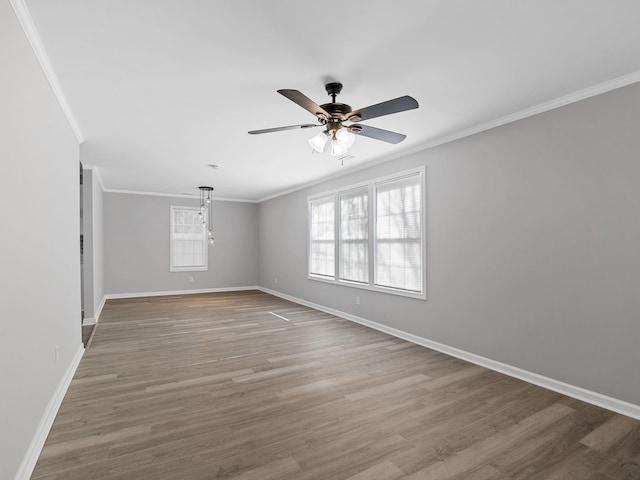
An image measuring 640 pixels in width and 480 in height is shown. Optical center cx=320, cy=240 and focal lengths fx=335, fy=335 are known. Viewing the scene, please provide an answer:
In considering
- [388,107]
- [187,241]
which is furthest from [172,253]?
[388,107]

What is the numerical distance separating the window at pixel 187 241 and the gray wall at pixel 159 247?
143 millimetres

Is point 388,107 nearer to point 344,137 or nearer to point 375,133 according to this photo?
point 344,137

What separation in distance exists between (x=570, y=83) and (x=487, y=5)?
138 cm

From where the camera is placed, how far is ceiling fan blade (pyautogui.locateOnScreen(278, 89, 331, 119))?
6.75 feet

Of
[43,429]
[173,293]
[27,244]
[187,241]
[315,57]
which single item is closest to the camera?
[27,244]

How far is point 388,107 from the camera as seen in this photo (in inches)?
89.1

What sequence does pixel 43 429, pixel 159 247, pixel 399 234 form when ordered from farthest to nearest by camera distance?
pixel 159 247 < pixel 399 234 < pixel 43 429

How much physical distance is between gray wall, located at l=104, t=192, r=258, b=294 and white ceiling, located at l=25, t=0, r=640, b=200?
461 centimetres

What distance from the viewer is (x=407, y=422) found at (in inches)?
94.7

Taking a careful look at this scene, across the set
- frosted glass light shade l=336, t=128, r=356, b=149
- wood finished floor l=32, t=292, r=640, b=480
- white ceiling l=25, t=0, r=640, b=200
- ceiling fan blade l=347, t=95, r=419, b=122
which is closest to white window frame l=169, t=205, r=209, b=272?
wood finished floor l=32, t=292, r=640, b=480

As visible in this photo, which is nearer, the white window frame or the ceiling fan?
the ceiling fan

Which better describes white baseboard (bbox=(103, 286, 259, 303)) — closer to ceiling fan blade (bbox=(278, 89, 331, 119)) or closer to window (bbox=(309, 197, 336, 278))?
window (bbox=(309, 197, 336, 278))

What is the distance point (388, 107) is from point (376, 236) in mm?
2922

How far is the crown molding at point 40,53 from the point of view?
176 centimetres
